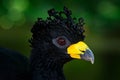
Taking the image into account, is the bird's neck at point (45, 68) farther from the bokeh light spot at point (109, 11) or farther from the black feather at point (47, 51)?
the bokeh light spot at point (109, 11)

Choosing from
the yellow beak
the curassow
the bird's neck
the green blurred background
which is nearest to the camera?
the yellow beak

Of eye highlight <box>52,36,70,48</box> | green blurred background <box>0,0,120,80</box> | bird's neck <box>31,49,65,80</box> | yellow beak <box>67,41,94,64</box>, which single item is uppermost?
green blurred background <box>0,0,120,80</box>

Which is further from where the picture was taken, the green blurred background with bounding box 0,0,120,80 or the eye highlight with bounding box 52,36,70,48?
the green blurred background with bounding box 0,0,120,80

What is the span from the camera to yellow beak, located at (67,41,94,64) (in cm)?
885

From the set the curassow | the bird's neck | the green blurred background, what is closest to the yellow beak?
the curassow

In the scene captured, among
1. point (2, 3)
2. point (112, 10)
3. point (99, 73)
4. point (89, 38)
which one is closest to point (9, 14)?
point (2, 3)

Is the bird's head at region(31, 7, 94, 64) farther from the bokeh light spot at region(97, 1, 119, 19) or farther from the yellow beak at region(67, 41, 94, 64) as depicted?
the bokeh light spot at region(97, 1, 119, 19)

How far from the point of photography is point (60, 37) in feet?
29.5

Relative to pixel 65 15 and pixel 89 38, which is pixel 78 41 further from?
pixel 89 38

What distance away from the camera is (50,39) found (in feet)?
29.7

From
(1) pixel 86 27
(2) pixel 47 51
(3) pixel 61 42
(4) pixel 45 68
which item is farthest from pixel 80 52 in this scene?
(1) pixel 86 27

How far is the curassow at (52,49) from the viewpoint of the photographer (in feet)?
29.4

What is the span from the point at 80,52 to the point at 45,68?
1.81ft

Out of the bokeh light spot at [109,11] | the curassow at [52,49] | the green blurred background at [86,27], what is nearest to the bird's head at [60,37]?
the curassow at [52,49]
